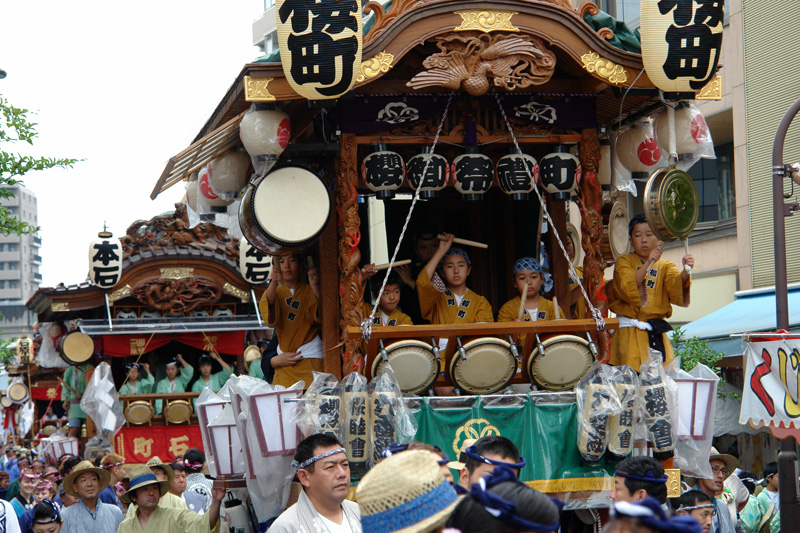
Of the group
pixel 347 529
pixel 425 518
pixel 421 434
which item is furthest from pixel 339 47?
pixel 425 518

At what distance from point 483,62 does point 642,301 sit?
250 centimetres

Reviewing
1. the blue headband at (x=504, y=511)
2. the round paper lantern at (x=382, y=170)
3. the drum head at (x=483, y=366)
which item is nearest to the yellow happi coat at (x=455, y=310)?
the drum head at (x=483, y=366)

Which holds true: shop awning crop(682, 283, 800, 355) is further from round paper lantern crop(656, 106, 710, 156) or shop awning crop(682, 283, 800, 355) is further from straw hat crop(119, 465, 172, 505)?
straw hat crop(119, 465, 172, 505)

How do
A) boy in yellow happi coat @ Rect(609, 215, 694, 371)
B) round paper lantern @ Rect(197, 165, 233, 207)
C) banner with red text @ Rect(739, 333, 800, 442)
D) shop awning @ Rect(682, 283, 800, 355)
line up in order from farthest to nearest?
shop awning @ Rect(682, 283, 800, 355) → round paper lantern @ Rect(197, 165, 233, 207) → boy in yellow happi coat @ Rect(609, 215, 694, 371) → banner with red text @ Rect(739, 333, 800, 442)

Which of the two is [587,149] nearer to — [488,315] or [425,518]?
[488,315]

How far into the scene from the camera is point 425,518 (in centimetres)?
316

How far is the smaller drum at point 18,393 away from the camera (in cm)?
2977

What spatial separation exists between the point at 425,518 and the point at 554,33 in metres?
5.36

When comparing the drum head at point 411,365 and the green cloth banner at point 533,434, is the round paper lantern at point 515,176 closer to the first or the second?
the drum head at point 411,365

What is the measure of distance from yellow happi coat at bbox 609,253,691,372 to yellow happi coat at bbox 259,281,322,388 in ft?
8.94

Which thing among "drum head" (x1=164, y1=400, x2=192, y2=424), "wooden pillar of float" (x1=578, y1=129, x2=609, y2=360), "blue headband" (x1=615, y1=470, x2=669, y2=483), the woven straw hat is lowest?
"drum head" (x1=164, y1=400, x2=192, y2=424)

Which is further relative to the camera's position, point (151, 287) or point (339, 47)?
point (151, 287)

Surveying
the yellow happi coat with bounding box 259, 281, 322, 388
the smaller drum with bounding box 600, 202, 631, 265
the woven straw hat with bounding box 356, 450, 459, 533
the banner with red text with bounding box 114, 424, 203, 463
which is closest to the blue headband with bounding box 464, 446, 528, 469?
the woven straw hat with bounding box 356, 450, 459, 533

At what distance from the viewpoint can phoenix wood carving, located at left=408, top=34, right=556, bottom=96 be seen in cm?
759
